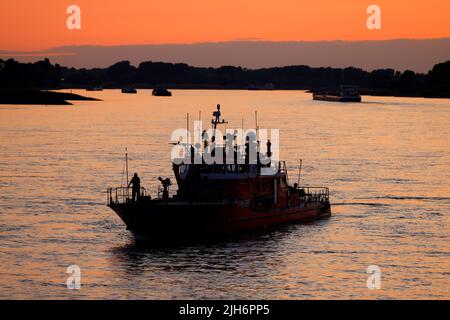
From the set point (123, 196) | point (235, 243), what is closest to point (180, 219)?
point (235, 243)

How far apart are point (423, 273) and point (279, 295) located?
7.86 m

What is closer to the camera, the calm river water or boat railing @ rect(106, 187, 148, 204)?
the calm river water

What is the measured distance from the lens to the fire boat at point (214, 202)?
50.9 metres

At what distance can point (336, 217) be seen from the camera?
63.0 m

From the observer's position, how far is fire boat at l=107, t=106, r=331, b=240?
167 ft

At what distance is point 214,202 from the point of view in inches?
2042

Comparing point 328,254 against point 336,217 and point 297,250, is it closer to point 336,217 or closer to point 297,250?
point 297,250

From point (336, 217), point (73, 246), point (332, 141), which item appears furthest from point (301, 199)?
point (332, 141)
